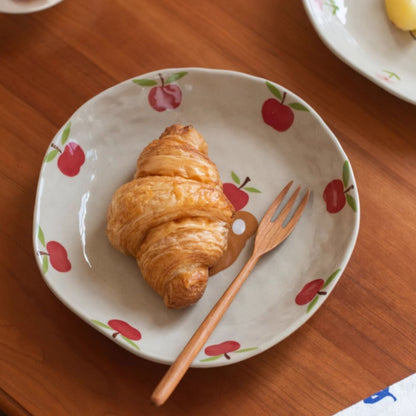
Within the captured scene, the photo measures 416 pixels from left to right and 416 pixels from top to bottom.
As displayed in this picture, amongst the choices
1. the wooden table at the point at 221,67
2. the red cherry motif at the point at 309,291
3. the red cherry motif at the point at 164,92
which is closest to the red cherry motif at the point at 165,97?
the red cherry motif at the point at 164,92

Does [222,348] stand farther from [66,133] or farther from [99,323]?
[66,133]

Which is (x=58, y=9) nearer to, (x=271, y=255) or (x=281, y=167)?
(x=281, y=167)

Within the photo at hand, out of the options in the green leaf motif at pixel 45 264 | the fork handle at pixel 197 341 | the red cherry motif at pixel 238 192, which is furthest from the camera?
the red cherry motif at pixel 238 192

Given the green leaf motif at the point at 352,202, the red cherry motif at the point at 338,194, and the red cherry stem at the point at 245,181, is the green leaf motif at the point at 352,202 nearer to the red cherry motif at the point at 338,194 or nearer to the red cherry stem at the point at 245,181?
the red cherry motif at the point at 338,194

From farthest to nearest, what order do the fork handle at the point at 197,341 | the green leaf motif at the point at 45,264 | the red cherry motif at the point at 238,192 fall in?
1. the red cherry motif at the point at 238,192
2. the green leaf motif at the point at 45,264
3. the fork handle at the point at 197,341

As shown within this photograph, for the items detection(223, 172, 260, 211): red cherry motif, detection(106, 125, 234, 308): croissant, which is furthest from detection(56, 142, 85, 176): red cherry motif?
detection(223, 172, 260, 211): red cherry motif

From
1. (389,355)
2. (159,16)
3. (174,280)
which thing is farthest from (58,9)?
(389,355)

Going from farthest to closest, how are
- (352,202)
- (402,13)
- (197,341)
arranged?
1. (402,13)
2. (352,202)
3. (197,341)

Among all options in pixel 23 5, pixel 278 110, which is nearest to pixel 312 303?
pixel 278 110
